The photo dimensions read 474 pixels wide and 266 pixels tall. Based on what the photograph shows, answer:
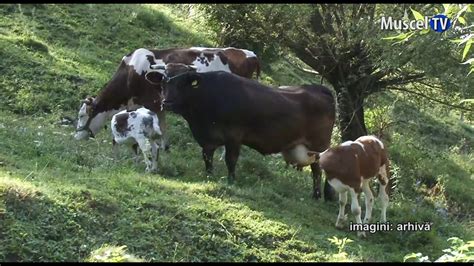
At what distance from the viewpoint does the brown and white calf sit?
30.4ft

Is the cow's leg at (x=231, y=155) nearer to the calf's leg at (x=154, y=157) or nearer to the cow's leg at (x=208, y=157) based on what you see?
the cow's leg at (x=208, y=157)

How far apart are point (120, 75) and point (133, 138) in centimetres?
263

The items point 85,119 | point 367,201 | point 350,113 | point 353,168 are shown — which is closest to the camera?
point 353,168

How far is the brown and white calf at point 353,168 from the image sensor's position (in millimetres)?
9273

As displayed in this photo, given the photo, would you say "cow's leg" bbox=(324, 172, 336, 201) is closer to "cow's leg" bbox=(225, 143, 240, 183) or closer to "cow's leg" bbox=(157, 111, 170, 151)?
"cow's leg" bbox=(225, 143, 240, 183)

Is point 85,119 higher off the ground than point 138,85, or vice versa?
point 138,85

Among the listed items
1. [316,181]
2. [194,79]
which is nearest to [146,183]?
[194,79]

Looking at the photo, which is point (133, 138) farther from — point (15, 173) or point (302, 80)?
point (302, 80)

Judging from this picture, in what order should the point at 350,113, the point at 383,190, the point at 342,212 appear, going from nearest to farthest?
the point at 342,212, the point at 383,190, the point at 350,113

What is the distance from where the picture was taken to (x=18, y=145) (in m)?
10.5

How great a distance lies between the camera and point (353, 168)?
9.27 meters

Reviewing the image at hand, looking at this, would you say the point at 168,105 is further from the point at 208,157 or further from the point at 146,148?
the point at 208,157

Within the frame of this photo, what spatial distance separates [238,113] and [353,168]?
228 centimetres

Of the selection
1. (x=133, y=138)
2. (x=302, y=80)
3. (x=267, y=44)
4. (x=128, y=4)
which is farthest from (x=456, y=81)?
(x=128, y=4)
